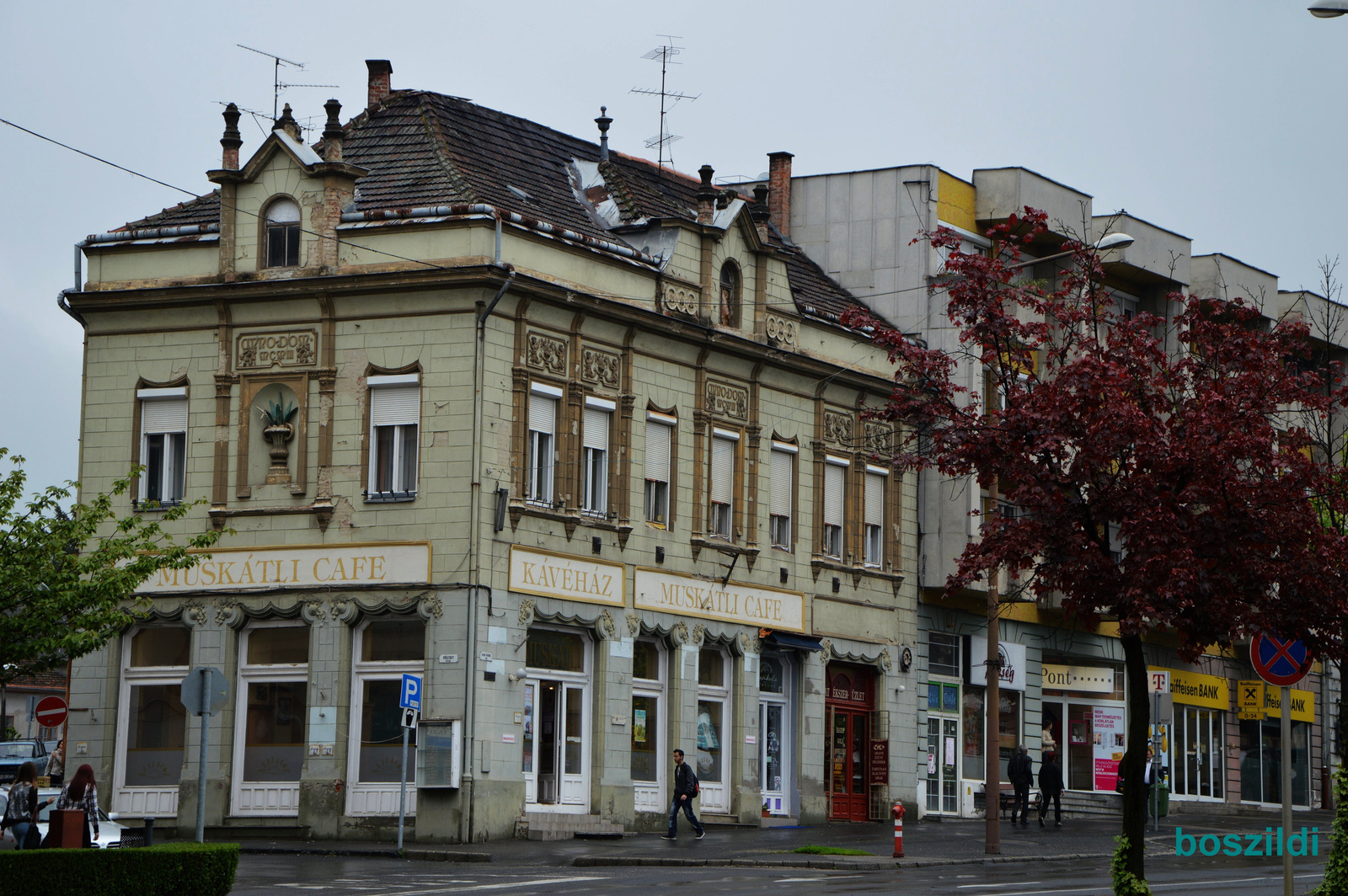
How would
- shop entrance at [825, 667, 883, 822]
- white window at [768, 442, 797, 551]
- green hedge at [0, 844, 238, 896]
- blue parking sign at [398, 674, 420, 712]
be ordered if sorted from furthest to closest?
shop entrance at [825, 667, 883, 822], white window at [768, 442, 797, 551], blue parking sign at [398, 674, 420, 712], green hedge at [0, 844, 238, 896]

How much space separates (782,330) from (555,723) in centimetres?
1010

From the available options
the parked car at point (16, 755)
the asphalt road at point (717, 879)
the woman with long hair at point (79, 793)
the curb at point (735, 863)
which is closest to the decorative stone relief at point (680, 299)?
the curb at point (735, 863)

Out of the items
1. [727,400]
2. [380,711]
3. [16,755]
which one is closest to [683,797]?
A: [380,711]

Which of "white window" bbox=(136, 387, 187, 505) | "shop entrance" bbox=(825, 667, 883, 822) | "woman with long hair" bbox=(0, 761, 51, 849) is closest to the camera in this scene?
"woman with long hair" bbox=(0, 761, 51, 849)

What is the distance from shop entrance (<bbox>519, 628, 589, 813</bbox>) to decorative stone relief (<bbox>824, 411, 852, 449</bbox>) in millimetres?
8707

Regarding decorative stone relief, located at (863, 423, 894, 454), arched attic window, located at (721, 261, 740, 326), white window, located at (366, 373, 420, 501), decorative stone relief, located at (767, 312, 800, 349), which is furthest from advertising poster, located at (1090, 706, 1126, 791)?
white window, located at (366, 373, 420, 501)

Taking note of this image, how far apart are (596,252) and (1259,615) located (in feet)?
Result: 60.8

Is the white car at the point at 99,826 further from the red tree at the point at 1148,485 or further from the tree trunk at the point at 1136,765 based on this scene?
the tree trunk at the point at 1136,765

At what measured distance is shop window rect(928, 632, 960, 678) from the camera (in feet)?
145

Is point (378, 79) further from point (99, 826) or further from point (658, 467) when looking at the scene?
point (99, 826)

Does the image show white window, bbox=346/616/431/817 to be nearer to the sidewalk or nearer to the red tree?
the sidewalk

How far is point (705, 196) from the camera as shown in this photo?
125 feet

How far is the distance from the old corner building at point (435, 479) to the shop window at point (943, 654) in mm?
6184

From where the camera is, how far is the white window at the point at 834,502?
136 ft
